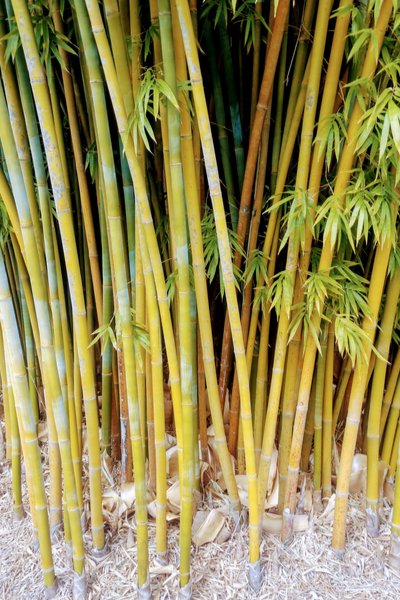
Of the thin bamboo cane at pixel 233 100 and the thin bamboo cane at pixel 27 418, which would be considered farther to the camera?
the thin bamboo cane at pixel 233 100

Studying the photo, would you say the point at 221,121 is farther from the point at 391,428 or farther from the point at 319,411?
the point at 391,428

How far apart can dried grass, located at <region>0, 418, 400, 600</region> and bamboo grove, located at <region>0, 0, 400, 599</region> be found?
68 millimetres

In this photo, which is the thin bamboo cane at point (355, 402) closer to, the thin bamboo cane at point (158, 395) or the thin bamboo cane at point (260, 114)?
the thin bamboo cane at point (260, 114)

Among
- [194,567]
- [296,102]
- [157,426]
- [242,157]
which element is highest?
[296,102]

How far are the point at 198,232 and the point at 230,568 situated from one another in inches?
54.5

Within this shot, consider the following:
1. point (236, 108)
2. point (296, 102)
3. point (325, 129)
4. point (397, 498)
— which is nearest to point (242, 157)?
point (236, 108)

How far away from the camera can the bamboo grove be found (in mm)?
1282

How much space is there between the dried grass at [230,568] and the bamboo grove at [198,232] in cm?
7

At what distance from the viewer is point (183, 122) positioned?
52.1 inches

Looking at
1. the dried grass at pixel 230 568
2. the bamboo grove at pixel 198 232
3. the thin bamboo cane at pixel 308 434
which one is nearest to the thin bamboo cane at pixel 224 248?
the bamboo grove at pixel 198 232

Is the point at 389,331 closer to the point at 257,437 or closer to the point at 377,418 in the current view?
the point at 377,418

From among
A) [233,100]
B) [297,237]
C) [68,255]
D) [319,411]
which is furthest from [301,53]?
[319,411]

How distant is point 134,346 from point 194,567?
1019 mm

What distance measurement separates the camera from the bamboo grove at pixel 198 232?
1282 millimetres
